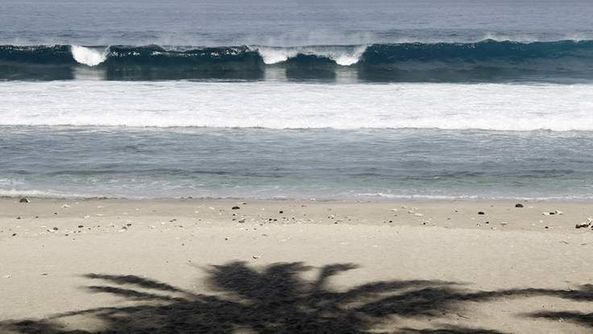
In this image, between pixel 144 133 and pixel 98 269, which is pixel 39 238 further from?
pixel 144 133

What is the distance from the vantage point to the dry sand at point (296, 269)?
309 inches

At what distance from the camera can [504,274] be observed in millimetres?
9117

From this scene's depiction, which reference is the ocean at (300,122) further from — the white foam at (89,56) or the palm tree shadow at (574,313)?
the palm tree shadow at (574,313)

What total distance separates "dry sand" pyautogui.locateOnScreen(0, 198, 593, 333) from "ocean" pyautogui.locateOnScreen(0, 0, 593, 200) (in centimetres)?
172

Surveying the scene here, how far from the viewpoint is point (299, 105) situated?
2259cm

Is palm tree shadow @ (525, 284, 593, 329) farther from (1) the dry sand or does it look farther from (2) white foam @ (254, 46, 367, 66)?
(2) white foam @ (254, 46, 367, 66)

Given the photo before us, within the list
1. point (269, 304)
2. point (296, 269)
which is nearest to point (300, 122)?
point (296, 269)

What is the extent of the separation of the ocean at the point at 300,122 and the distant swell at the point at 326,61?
0.27ft

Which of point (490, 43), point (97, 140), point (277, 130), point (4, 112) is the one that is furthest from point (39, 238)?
point (490, 43)

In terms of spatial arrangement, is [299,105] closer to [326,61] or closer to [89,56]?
[326,61]

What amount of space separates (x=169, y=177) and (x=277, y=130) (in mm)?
4898

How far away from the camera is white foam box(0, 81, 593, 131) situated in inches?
793

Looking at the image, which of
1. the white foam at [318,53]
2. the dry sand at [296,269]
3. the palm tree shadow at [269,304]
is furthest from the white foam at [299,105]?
the palm tree shadow at [269,304]

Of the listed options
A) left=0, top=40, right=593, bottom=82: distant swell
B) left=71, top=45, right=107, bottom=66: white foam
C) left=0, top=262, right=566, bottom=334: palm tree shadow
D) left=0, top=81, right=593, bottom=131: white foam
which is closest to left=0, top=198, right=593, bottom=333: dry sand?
left=0, top=262, right=566, bottom=334: palm tree shadow
